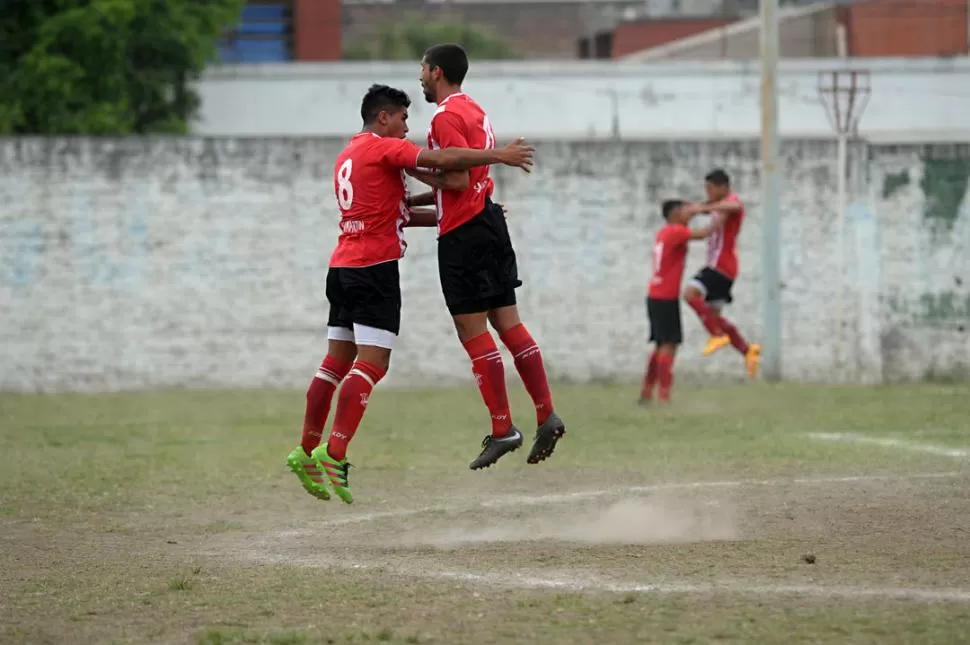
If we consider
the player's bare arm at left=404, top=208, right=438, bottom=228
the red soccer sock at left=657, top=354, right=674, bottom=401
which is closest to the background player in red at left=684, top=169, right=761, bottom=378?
the red soccer sock at left=657, top=354, right=674, bottom=401

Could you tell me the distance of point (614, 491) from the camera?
9.80m

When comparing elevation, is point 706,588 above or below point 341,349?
below

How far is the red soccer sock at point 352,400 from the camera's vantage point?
28.2 ft

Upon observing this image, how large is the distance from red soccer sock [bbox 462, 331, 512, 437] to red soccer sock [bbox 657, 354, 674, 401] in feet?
25.0

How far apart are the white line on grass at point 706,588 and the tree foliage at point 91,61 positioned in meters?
25.2

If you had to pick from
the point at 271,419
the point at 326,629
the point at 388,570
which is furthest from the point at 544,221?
the point at 326,629

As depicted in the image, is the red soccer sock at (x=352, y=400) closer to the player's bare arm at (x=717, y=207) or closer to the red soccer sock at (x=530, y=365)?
the red soccer sock at (x=530, y=365)

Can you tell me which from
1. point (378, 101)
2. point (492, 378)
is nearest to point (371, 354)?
point (492, 378)

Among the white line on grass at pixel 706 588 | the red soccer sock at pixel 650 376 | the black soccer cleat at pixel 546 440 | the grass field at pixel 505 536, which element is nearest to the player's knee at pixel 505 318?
the black soccer cleat at pixel 546 440

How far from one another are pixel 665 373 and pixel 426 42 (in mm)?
54950

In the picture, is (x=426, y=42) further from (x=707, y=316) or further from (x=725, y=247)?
(x=707, y=316)

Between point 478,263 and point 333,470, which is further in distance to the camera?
point 478,263

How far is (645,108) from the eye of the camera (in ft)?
117

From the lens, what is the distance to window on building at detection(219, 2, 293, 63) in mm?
47312
